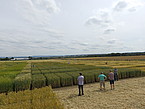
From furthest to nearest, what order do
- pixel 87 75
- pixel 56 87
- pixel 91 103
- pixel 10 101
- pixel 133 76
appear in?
pixel 133 76, pixel 87 75, pixel 56 87, pixel 91 103, pixel 10 101

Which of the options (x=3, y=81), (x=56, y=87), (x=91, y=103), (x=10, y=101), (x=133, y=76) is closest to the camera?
(x=10, y=101)

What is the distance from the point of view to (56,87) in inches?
591

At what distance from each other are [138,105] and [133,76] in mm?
14198

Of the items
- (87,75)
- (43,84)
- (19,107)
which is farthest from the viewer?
(87,75)

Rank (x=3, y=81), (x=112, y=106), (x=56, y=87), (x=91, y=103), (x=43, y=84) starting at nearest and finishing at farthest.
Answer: (x=112, y=106), (x=91, y=103), (x=3, y=81), (x=43, y=84), (x=56, y=87)

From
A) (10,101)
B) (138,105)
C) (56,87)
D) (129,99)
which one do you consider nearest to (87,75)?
(56,87)

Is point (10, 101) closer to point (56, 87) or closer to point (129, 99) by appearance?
point (56, 87)

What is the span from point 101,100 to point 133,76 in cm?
1450

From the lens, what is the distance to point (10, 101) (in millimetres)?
7402

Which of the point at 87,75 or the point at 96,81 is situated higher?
the point at 87,75

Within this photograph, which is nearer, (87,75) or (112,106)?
(112,106)

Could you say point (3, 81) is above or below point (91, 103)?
above

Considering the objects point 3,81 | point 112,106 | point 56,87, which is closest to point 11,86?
point 3,81

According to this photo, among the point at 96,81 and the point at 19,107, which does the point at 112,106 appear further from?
the point at 96,81
